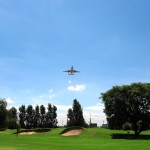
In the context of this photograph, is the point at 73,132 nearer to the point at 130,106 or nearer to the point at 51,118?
the point at 130,106

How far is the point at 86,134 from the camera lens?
297 ft

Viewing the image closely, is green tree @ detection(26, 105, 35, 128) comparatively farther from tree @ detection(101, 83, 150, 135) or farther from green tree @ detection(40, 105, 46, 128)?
tree @ detection(101, 83, 150, 135)

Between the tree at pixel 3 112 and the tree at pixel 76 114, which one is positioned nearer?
the tree at pixel 3 112

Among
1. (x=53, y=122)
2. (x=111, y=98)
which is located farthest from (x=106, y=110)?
(x=53, y=122)

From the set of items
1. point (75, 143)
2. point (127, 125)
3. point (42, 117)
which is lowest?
point (75, 143)

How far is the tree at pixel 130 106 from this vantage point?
9112 centimetres

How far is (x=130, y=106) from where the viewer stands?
92.1 metres

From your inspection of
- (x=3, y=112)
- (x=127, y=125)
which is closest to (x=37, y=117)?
(x=3, y=112)

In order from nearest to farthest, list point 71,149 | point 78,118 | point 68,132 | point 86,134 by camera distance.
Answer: point 71,149 < point 86,134 < point 68,132 < point 78,118

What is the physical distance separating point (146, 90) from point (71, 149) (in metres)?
55.0

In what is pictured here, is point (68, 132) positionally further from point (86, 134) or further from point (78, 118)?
point (78, 118)

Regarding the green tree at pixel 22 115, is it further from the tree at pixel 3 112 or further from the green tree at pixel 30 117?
the tree at pixel 3 112

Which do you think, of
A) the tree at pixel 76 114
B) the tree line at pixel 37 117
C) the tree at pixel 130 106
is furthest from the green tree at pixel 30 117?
the tree at pixel 130 106

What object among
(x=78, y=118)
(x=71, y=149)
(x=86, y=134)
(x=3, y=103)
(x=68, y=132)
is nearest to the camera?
(x=71, y=149)
